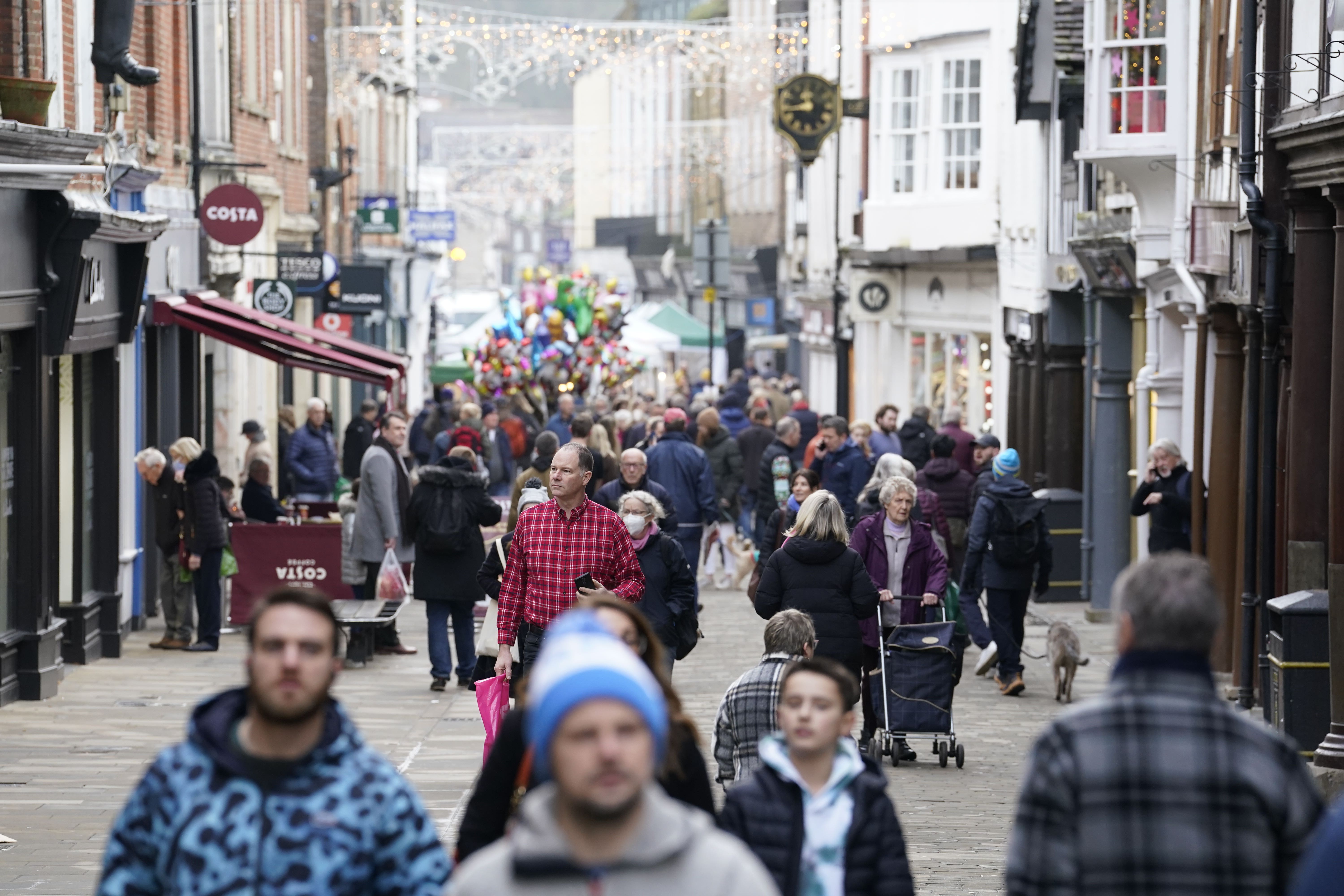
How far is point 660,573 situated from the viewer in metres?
10.2

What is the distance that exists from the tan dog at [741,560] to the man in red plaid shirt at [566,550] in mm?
10740

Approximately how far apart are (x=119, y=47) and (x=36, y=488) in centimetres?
386

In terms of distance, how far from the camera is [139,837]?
4.00 metres

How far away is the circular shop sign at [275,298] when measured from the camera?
2309 cm

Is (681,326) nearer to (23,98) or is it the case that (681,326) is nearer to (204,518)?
(204,518)

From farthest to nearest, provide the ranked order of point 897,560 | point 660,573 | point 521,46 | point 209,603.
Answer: point 521,46 → point 209,603 → point 897,560 → point 660,573

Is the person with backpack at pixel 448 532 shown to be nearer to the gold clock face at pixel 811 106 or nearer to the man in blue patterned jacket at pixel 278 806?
the man in blue patterned jacket at pixel 278 806

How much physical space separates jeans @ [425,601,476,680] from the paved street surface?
0.20m

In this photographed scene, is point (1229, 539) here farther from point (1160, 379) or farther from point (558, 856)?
point (558, 856)

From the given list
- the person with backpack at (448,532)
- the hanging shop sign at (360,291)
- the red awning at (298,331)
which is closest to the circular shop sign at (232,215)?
the red awning at (298,331)

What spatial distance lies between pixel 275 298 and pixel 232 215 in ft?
9.20

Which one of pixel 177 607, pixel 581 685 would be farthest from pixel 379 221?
pixel 581 685

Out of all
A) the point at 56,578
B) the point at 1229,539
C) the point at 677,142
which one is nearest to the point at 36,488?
the point at 56,578

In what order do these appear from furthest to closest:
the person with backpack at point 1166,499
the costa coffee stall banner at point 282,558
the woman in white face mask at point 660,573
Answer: the costa coffee stall banner at point 282,558, the person with backpack at point 1166,499, the woman in white face mask at point 660,573
